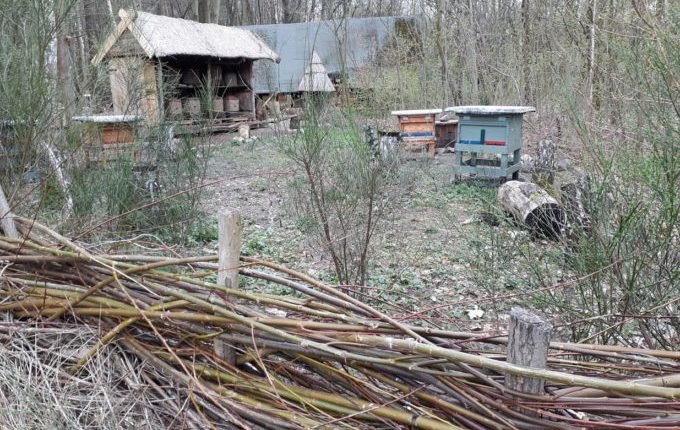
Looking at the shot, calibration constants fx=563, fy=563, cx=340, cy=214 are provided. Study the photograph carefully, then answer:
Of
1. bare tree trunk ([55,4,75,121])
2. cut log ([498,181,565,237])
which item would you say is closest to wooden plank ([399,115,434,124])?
cut log ([498,181,565,237])

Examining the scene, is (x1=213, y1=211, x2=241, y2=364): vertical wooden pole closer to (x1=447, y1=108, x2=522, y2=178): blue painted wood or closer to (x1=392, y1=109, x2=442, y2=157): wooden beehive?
(x1=447, y1=108, x2=522, y2=178): blue painted wood

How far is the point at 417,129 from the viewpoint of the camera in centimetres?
1015

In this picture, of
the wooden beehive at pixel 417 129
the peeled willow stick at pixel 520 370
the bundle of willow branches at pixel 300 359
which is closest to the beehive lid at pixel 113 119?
the bundle of willow branches at pixel 300 359

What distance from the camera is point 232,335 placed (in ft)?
6.38

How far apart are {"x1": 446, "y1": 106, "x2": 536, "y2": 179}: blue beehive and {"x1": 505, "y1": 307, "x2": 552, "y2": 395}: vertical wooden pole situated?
6.65 m

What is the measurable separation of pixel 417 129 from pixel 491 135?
228cm

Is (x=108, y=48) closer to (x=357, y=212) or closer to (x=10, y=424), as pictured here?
(x=357, y=212)

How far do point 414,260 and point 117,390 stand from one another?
3747 mm

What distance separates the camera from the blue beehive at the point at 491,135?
7.89 meters

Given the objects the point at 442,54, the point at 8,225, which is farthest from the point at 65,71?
the point at 442,54

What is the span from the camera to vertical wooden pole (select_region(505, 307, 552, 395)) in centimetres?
151

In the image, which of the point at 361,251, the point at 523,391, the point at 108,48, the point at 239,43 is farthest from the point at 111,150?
the point at 239,43

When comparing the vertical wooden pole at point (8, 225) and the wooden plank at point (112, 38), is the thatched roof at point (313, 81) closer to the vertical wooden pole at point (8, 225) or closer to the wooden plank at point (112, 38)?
the wooden plank at point (112, 38)

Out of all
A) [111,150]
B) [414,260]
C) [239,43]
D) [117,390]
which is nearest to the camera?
[117,390]
